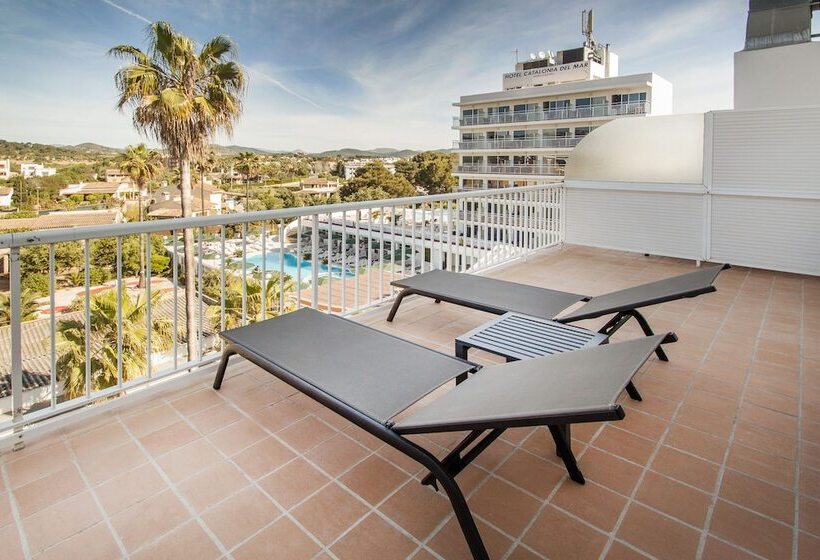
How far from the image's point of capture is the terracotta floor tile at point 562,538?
1451 millimetres

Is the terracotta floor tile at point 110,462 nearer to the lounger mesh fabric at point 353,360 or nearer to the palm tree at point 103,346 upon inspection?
the lounger mesh fabric at point 353,360

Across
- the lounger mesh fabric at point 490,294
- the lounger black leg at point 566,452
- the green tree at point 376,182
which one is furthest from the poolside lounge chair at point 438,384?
the green tree at point 376,182

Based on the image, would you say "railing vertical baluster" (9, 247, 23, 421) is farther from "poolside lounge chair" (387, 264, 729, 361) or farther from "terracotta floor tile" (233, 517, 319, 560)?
"poolside lounge chair" (387, 264, 729, 361)

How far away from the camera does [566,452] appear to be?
1.76 m

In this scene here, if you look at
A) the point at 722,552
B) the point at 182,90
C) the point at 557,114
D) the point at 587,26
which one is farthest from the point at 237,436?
the point at 557,114

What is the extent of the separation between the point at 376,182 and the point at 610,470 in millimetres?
38410

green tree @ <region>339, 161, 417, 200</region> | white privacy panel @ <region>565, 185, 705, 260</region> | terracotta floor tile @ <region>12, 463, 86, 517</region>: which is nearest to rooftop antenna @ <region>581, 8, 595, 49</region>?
green tree @ <region>339, 161, 417, 200</region>

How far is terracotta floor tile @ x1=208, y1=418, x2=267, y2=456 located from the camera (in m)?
2.02

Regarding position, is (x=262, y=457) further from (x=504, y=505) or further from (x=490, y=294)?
(x=490, y=294)

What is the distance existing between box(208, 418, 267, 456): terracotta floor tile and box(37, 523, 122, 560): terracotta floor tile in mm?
513

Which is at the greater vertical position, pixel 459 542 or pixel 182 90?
pixel 182 90

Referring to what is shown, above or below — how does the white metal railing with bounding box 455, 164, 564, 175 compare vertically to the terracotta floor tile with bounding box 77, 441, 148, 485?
above

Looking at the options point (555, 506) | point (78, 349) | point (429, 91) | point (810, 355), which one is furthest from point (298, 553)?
point (429, 91)

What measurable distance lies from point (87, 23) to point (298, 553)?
42.7 m
